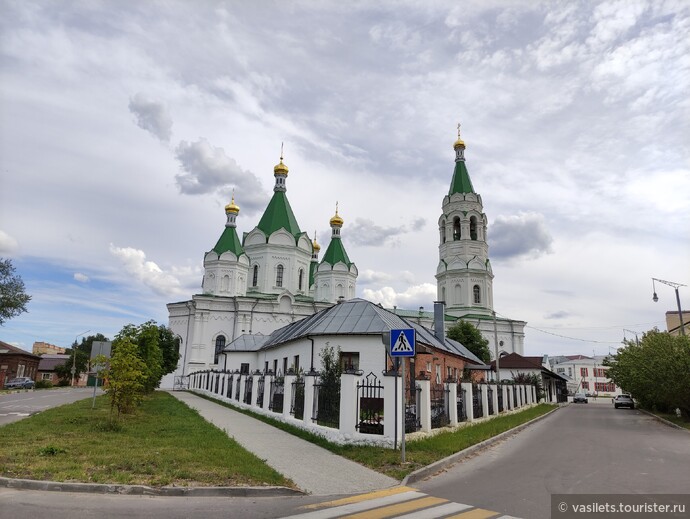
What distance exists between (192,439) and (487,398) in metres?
14.4

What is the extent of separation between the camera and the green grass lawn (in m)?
7.45

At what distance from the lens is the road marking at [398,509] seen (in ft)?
20.3

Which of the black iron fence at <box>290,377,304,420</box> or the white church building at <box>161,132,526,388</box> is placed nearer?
the black iron fence at <box>290,377,304,420</box>

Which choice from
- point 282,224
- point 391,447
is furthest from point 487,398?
point 282,224

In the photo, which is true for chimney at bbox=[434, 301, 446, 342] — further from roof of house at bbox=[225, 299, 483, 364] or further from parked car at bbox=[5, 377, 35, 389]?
parked car at bbox=[5, 377, 35, 389]

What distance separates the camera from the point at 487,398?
21.7 meters

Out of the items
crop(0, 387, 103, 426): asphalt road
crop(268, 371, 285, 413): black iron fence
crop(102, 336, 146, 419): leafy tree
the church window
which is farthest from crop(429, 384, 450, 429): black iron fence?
the church window

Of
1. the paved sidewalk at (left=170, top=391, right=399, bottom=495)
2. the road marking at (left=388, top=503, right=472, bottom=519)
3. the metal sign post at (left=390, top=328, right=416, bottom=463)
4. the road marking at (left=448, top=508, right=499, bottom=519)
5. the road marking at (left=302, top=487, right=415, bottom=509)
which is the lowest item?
the road marking at (left=302, top=487, right=415, bottom=509)

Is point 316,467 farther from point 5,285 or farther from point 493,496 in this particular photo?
point 5,285

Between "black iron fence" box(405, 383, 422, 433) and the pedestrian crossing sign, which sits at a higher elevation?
the pedestrian crossing sign

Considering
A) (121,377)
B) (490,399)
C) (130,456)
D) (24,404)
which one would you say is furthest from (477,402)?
(24,404)

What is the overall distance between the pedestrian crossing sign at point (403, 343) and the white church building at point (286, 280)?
31924 millimetres

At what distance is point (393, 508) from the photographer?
6.64m

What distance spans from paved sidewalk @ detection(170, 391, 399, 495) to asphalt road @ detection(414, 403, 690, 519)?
105cm
